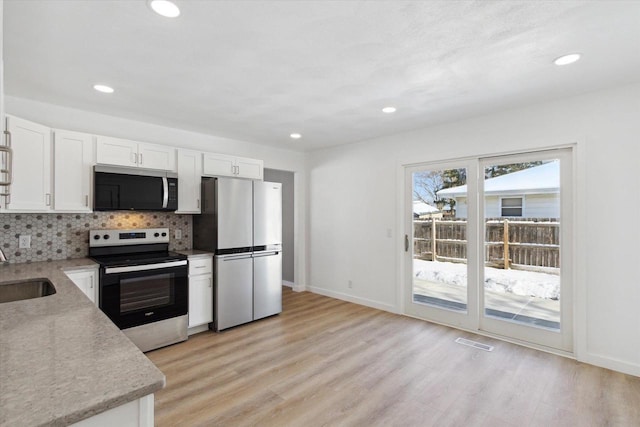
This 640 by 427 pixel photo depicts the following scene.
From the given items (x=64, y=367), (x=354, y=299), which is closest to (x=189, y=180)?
(x=354, y=299)

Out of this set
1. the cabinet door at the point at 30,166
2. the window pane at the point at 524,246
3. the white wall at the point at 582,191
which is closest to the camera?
the cabinet door at the point at 30,166

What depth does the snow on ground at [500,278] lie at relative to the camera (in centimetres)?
329

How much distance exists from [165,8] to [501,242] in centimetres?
366

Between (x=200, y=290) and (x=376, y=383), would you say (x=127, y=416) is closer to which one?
(x=376, y=383)

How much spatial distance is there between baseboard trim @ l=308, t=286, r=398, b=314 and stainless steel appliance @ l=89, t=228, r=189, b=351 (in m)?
2.41

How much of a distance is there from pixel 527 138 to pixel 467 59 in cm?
150

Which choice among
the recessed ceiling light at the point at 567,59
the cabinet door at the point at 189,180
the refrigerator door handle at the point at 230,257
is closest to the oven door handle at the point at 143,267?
the refrigerator door handle at the point at 230,257

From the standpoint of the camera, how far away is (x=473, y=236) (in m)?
3.72

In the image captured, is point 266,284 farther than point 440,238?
Yes

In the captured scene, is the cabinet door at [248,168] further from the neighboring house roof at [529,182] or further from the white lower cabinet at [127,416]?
the white lower cabinet at [127,416]

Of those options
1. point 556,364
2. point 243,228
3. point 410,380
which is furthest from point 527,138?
point 243,228

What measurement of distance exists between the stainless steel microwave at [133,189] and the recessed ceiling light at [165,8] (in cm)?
202

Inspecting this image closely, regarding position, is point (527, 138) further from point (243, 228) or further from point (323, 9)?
point (243, 228)

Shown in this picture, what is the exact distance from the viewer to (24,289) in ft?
7.60
